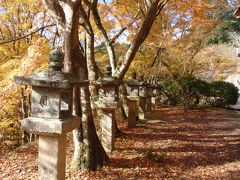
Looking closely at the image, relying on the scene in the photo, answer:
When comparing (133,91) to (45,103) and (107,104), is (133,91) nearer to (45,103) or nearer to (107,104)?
(107,104)

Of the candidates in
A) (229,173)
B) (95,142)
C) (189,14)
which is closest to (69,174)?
(95,142)

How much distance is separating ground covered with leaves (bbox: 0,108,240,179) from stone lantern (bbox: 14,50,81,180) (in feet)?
5.12

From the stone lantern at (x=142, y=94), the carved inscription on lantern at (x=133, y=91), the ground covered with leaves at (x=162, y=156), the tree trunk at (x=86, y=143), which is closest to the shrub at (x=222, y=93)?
the stone lantern at (x=142, y=94)

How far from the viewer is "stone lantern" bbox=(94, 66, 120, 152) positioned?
8.20m

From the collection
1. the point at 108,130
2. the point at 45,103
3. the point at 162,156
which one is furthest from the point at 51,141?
the point at 162,156

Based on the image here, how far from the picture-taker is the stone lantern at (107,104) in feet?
26.9

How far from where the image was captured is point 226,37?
29109 mm

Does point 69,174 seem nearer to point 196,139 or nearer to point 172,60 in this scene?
point 196,139

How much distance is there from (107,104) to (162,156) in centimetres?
211

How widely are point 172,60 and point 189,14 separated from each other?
4895mm

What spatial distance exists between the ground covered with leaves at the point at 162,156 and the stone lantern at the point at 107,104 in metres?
0.43

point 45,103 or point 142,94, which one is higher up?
point 142,94

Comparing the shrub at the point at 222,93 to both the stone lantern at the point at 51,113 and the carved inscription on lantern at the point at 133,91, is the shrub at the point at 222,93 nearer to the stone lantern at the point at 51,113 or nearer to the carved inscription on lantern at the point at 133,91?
the carved inscription on lantern at the point at 133,91

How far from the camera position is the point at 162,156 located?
7.79 m
